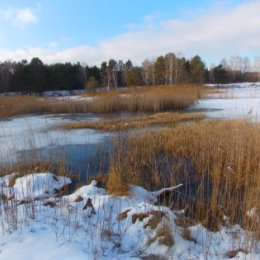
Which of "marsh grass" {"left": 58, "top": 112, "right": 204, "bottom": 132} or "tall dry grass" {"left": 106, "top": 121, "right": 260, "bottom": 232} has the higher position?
"marsh grass" {"left": 58, "top": 112, "right": 204, "bottom": 132}

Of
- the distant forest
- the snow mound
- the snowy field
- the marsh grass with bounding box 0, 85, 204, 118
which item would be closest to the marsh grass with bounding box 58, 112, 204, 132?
the marsh grass with bounding box 0, 85, 204, 118

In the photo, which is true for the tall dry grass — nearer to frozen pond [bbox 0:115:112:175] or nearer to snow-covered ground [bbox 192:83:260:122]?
frozen pond [bbox 0:115:112:175]

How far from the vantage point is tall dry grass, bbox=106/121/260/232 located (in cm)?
374

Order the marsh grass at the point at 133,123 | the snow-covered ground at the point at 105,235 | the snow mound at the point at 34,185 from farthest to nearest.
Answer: the marsh grass at the point at 133,123
the snow mound at the point at 34,185
the snow-covered ground at the point at 105,235

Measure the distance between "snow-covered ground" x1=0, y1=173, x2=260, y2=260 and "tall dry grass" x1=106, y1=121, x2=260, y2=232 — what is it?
383 millimetres

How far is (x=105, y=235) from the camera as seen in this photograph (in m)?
3.15

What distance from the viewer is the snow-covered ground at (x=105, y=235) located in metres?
2.83

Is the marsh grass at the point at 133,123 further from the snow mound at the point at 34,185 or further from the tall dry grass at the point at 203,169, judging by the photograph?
the snow mound at the point at 34,185

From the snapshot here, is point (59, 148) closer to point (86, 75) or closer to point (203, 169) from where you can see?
point (203, 169)

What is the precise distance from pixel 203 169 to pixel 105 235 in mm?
2581

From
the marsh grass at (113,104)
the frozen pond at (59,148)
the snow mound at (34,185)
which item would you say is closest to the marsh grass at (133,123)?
the frozen pond at (59,148)

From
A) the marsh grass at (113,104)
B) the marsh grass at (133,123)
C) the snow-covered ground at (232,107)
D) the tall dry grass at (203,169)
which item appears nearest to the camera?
the tall dry grass at (203,169)

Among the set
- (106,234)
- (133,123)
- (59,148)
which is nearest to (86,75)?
(133,123)

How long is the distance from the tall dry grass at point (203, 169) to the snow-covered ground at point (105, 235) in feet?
1.26
